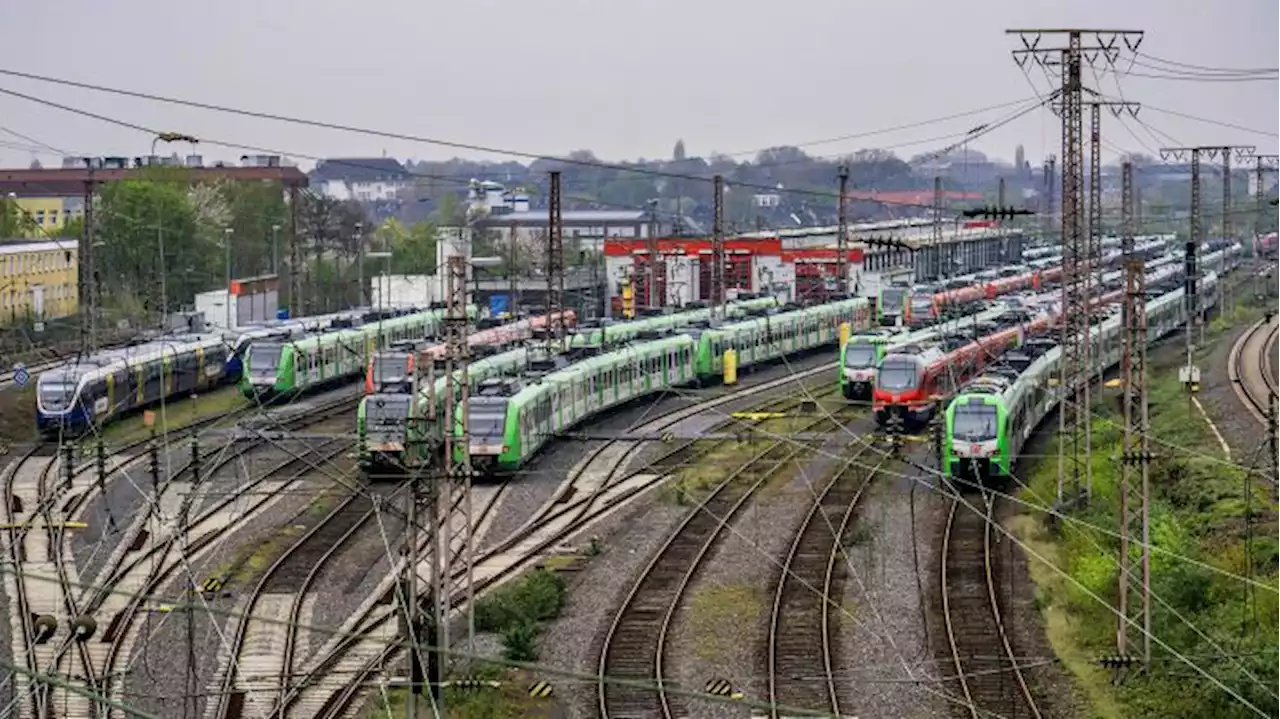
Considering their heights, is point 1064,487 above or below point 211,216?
below

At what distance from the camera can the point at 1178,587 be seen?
21312 mm

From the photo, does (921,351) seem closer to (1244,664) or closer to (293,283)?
(1244,664)

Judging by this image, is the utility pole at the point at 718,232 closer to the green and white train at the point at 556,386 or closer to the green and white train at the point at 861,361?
the green and white train at the point at 556,386

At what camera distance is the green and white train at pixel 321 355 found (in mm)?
40375

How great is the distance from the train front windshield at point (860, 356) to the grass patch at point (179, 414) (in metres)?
13.0

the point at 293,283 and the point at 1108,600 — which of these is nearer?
the point at 1108,600

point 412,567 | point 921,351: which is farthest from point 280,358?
point 412,567

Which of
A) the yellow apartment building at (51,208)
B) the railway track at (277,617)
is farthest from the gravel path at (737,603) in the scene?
the yellow apartment building at (51,208)

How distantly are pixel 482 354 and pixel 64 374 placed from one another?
31.0 ft

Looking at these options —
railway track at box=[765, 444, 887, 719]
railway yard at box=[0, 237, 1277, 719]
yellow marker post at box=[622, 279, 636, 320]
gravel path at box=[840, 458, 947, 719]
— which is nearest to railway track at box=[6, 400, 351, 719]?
railway yard at box=[0, 237, 1277, 719]

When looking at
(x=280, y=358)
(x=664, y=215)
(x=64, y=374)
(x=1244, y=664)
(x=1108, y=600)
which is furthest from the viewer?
(x=664, y=215)

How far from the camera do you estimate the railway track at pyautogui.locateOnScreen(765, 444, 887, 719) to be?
19.0 meters

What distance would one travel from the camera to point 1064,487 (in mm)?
29500

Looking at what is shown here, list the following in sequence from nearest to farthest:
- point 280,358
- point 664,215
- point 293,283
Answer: point 280,358, point 293,283, point 664,215
